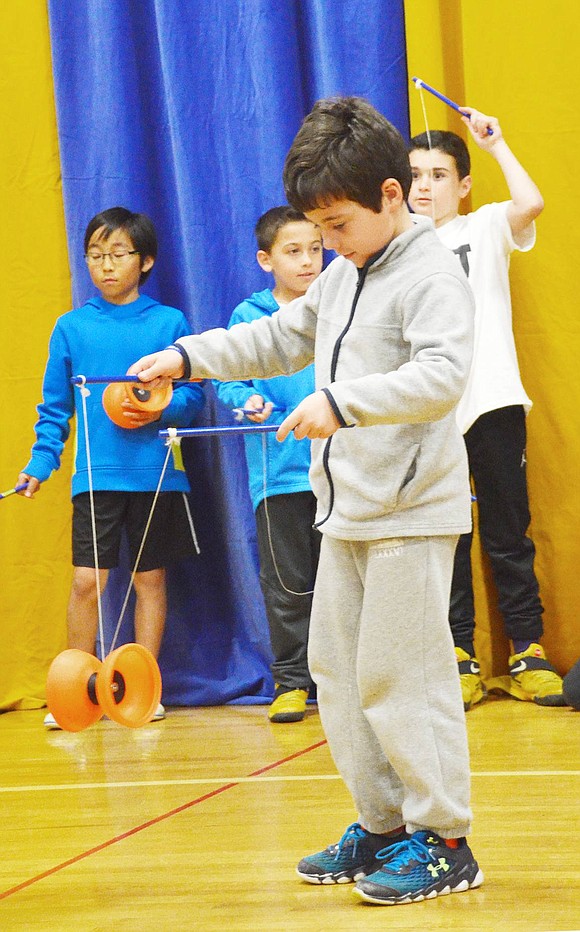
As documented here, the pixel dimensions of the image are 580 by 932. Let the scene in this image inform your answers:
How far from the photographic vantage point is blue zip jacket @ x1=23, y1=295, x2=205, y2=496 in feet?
8.54

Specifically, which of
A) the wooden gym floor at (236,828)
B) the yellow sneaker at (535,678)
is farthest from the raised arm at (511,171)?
the wooden gym floor at (236,828)

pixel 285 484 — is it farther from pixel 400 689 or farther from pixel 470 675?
pixel 400 689

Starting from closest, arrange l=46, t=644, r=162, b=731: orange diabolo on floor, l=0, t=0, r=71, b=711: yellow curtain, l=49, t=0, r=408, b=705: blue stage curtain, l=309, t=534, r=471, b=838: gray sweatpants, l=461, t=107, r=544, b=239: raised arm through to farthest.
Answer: l=309, t=534, r=471, b=838: gray sweatpants, l=46, t=644, r=162, b=731: orange diabolo on floor, l=461, t=107, r=544, b=239: raised arm, l=49, t=0, r=408, b=705: blue stage curtain, l=0, t=0, r=71, b=711: yellow curtain

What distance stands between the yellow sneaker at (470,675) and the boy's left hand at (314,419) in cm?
128

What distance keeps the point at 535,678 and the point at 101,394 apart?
1.10 metres

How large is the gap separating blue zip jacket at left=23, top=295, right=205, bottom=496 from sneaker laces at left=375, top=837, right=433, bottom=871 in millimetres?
1408

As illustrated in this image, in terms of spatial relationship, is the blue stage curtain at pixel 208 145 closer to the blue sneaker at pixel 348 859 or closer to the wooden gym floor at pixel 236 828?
the wooden gym floor at pixel 236 828

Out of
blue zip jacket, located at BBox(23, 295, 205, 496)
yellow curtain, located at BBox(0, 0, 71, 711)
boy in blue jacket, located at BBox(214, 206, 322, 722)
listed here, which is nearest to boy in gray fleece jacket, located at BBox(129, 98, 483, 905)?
boy in blue jacket, located at BBox(214, 206, 322, 722)

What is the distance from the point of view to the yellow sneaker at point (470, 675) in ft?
7.74

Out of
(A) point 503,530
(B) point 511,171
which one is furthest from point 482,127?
(A) point 503,530

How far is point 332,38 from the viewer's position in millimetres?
2559

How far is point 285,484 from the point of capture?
253 centimetres

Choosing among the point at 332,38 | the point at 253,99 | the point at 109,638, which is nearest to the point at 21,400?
the point at 109,638

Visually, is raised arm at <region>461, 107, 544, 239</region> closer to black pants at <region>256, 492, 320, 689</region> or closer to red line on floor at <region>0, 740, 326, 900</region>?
black pants at <region>256, 492, 320, 689</region>
